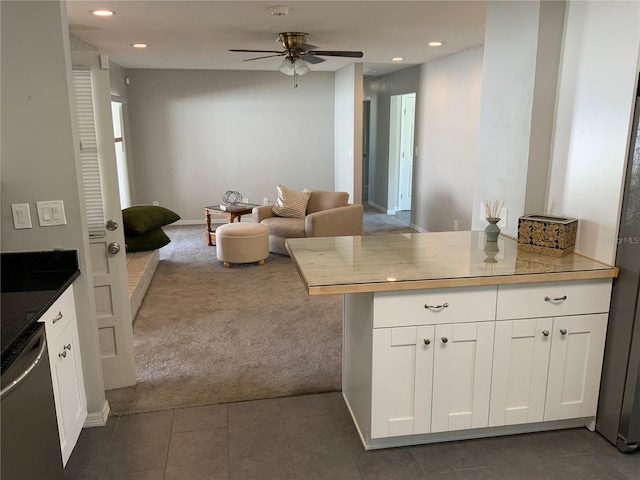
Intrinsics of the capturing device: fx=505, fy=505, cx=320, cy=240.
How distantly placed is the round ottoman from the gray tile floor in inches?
112

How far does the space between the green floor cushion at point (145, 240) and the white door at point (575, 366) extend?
420 centimetres

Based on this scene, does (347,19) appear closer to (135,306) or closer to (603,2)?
(603,2)

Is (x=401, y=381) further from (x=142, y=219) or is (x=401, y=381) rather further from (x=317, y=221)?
(x=142, y=219)

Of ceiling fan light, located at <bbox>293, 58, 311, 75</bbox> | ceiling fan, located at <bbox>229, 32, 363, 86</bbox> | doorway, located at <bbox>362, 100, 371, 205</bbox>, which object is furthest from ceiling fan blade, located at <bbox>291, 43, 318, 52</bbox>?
doorway, located at <bbox>362, 100, 371, 205</bbox>

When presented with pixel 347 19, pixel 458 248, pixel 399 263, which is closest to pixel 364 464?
pixel 399 263

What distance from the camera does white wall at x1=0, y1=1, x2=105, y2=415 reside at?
216 cm

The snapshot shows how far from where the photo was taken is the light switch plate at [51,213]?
7.64ft

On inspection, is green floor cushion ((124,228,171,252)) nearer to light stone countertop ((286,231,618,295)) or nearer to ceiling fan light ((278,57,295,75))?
ceiling fan light ((278,57,295,75))

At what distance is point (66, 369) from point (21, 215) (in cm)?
74

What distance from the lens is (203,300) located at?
14.7ft

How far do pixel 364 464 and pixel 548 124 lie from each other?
1.91 meters

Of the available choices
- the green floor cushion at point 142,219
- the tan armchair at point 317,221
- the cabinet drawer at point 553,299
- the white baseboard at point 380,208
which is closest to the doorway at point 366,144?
the white baseboard at point 380,208

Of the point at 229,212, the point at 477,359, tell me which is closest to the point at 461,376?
the point at 477,359

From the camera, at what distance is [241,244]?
5395 millimetres
